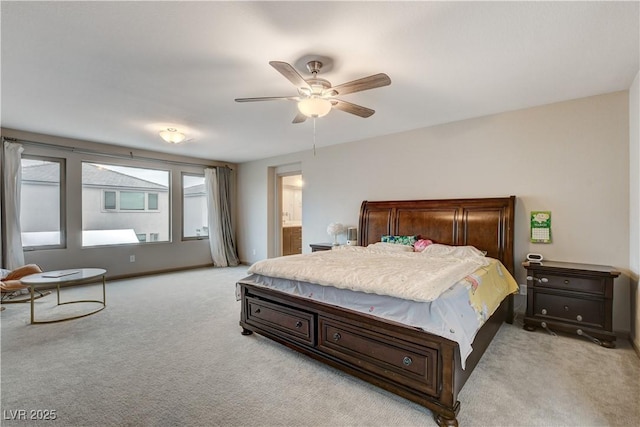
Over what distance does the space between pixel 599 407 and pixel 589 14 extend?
256cm

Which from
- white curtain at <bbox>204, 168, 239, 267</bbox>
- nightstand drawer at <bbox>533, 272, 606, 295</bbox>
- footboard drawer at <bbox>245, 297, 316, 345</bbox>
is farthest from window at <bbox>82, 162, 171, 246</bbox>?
nightstand drawer at <bbox>533, 272, 606, 295</bbox>

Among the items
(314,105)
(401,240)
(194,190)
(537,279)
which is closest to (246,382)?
(314,105)

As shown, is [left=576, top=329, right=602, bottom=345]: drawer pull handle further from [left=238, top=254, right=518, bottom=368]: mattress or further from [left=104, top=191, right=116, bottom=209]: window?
[left=104, top=191, right=116, bottom=209]: window

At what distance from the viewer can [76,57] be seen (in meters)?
2.44

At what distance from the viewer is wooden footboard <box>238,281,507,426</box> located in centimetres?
183

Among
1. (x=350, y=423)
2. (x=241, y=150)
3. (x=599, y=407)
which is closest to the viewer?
(x=350, y=423)

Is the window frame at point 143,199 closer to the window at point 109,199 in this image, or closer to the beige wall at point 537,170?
the window at point 109,199

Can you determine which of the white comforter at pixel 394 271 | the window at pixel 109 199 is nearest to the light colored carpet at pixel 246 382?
the white comforter at pixel 394 271

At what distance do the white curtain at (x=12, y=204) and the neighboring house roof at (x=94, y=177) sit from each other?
1.09 feet

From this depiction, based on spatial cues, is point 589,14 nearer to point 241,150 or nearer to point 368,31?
point 368,31

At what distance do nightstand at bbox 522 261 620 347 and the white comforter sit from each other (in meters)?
0.59

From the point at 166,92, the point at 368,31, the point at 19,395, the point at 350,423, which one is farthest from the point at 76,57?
the point at 350,423

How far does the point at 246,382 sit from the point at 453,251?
2.65 meters

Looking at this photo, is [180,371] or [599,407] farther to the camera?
[180,371]
